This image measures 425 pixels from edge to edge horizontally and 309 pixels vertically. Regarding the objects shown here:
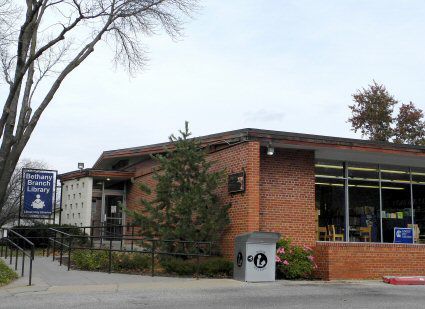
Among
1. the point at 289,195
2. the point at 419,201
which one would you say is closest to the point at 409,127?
the point at 419,201

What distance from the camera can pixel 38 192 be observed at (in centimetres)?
2355

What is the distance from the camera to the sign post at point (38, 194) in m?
23.3

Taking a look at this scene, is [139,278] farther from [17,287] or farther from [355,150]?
[355,150]

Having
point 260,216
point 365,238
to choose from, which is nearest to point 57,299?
point 260,216

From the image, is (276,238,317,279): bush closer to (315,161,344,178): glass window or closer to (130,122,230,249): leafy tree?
(130,122,230,249): leafy tree

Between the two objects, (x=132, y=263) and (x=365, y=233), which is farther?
(x=365, y=233)

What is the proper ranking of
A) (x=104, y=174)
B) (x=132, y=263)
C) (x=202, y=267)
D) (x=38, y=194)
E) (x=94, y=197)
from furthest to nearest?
1. (x=94, y=197)
2. (x=104, y=174)
3. (x=38, y=194)
4. (x=132, y=263)
5. (x=202, y=267)

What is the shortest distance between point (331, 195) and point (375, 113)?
25756 mm

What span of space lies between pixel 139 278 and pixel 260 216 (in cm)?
421

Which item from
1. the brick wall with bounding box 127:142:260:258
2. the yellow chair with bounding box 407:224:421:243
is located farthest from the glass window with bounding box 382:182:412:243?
the brick wall with bounding box 127:142:260:258

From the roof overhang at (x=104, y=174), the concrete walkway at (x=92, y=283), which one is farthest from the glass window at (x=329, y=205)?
the roof overhang at (x=104, y=174)

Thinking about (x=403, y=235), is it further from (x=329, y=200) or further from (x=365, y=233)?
(x=329, y=200)

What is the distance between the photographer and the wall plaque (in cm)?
1583

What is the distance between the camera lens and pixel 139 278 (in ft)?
45.6
